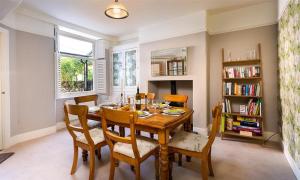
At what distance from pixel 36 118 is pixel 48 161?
1414mm

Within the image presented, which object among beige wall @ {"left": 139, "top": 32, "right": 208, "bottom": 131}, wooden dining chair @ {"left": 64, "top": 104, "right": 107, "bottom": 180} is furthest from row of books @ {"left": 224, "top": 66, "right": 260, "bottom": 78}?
wooden dining chair @ {"left": 64, "top": 104, "right": 107, "bottom": 180}

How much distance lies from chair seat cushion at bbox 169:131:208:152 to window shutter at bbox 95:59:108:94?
3392mm

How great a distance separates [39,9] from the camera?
3.09 metres

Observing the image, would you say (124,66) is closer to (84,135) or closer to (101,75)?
(101,75)

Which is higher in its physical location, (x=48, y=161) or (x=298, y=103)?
(x=298, y=103)

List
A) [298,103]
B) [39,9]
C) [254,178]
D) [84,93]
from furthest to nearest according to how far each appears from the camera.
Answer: [84,93] < [39,9] < [254,178] < [298,103]

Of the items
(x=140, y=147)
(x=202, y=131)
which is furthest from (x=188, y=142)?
(x=202, y=131)

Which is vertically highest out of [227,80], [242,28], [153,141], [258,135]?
[242,28]

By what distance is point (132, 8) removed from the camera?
307 centimetres

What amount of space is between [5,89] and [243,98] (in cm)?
449

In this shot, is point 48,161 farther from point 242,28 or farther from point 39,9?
point 242,28

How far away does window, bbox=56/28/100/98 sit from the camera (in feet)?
12.9

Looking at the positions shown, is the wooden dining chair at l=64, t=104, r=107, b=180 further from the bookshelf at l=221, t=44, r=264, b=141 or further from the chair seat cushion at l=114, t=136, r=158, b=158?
the bookshelf at l=221, t=44, r=264, b=141

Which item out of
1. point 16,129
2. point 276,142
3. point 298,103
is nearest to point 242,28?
point 298,103
